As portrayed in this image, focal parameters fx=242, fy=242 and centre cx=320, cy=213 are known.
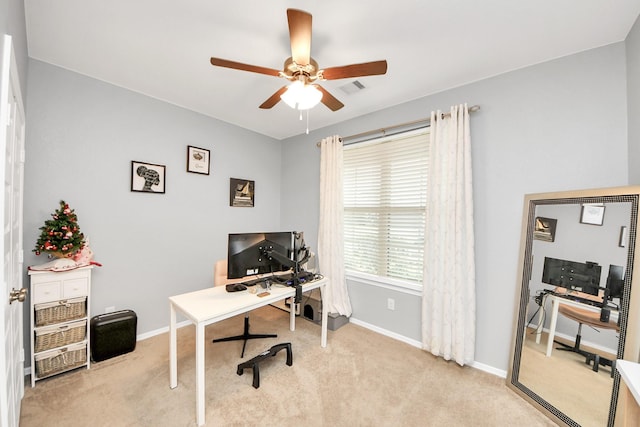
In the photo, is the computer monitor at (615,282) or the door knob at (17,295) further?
the computer monitor at (615,282)

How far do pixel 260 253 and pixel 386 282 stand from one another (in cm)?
157

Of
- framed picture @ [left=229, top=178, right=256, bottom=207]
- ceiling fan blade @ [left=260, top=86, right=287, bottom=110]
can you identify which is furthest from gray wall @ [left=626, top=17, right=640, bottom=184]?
framed picture @ [left=229, top=178, right=256, bottom=207]

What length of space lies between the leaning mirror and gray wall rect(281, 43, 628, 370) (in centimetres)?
15

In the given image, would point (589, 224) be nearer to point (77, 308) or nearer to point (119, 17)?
point (119, 17)

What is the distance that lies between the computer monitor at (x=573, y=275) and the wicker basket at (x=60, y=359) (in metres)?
3.82

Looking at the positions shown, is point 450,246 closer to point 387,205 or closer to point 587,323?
point 387,205

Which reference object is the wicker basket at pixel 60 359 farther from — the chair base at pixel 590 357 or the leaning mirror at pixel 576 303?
the chair base at pixel 590 357

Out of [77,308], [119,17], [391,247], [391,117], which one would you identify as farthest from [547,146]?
[77,308]

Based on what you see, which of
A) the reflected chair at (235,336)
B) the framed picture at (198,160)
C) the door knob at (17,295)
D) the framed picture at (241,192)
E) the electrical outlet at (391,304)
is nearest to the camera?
the door knob at (17,295)

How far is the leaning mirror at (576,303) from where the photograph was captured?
145 cm

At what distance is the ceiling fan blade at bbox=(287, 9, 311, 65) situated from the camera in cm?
125

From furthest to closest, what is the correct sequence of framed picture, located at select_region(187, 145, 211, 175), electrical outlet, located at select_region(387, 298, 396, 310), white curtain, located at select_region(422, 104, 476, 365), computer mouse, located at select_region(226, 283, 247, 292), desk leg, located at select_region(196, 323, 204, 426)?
1. framed picture, located at select_region(187, 145, 211, 175)
2. electrical outlet, located at select_region(387, 298, 396, 310)
3. white curtain, located at select_region(422, 104, 476, 365)
4. computer mouse, located at select_region(226, 283, 247, 292)
5. desk leg, located at select_region(196, 323, 204, 426)

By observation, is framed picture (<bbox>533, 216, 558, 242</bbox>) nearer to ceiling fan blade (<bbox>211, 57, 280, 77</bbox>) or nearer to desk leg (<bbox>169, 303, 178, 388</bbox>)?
ceiling fan blade (<bbox>211, 57, 280, 77</bbox>)

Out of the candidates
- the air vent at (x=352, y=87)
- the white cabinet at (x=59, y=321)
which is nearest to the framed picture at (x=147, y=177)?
A: the white cabinet at (x=59, y=321)
